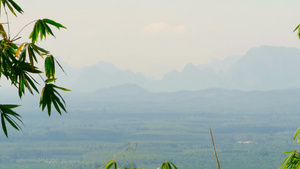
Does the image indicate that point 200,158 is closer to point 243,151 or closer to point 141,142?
point 243,151

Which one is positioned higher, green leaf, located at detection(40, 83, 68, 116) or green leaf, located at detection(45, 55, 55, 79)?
green leaf, located at detection(45, 55, 55, 79)

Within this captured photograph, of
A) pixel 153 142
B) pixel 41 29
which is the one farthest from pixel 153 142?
pixel 41 29

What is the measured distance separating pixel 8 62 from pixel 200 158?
109 metres

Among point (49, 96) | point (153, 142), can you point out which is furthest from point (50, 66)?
point (153, 142)

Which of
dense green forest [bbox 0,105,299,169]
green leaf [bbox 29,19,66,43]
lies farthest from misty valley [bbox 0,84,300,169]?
green leaf [bbox 29,19,66,43]

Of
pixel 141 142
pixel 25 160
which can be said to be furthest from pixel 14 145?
pixel 141 142

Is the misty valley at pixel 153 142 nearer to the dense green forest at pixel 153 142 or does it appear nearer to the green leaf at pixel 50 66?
the dense green forest at pixel 153 142

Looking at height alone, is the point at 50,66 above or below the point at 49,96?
above

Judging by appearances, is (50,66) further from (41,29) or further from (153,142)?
(153,142)

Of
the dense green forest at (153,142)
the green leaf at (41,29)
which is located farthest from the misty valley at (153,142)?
the green leaf at (41,29)

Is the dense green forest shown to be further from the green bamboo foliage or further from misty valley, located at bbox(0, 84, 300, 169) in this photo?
the green bamboo foliage

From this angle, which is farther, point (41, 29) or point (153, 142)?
point (153, 142)

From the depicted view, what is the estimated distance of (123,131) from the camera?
164 meters

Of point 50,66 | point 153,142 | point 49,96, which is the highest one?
point 153,142
